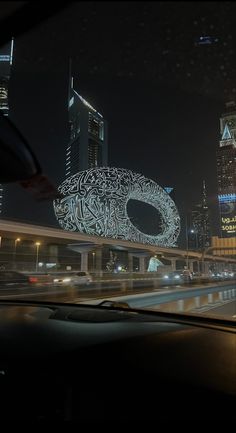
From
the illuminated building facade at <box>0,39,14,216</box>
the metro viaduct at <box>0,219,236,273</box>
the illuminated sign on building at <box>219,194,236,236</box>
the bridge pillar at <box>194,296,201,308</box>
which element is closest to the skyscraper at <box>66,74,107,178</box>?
the illuminated building facade at <box>0,39,14,216</box>

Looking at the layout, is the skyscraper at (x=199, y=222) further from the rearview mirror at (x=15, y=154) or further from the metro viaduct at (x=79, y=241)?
the rearview mirror at (x=15, y=154)

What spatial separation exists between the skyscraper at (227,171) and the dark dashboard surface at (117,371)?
3287cm

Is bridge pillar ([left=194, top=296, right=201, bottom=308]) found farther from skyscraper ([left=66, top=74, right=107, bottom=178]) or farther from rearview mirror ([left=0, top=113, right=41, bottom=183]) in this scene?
rearview mirror ([left=0, top=113, right=41, bottom=183])

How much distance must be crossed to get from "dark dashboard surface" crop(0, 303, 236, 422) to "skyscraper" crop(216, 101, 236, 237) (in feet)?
108

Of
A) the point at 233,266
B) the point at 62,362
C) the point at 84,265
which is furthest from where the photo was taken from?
the point at 233,266

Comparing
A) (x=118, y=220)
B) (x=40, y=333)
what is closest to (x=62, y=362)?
(x=40, y=333)

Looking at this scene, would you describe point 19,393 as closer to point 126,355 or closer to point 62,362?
point 62,362

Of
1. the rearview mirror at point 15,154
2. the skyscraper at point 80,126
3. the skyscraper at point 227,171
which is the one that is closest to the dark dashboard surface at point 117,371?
the rearview mirror at point 15,154

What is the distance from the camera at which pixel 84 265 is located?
74125 millimetres

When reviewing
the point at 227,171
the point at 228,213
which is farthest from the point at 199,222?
the point at 227,171

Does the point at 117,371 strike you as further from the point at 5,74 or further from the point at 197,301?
the point at 197,301

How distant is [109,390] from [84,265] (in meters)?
73.0

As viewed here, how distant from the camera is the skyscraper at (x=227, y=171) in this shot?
161ft

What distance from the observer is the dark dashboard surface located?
1796 mm
